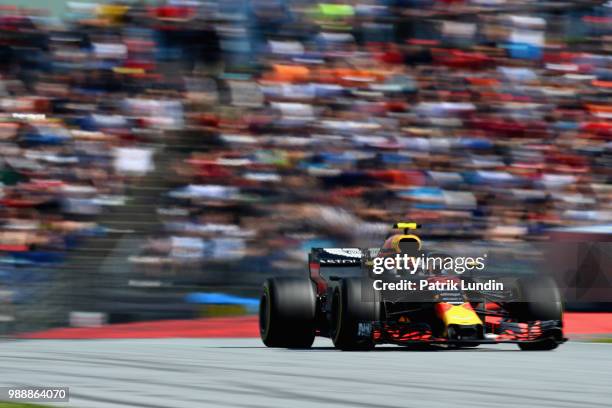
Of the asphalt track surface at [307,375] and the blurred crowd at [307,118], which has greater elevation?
the blurred crowd at [307,118]

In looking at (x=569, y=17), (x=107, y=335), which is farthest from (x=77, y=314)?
(x=569, y=17)

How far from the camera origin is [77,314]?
13.3 m

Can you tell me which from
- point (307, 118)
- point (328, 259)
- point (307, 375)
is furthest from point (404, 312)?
point (307, 118)

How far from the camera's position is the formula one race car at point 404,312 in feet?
32.4

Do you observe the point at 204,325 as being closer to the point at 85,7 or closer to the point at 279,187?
the point at 279,187

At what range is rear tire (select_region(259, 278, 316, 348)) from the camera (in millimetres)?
10453

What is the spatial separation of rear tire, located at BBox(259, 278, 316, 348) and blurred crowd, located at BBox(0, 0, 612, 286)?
406cm

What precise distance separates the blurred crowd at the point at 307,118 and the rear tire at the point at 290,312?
4064 millimetres

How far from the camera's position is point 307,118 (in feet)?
54.3

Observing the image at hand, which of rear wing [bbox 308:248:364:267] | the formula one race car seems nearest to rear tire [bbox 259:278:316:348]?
the formula one race car

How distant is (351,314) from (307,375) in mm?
2209

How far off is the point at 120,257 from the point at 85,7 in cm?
507

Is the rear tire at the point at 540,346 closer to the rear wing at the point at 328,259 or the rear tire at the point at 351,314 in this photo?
the rear tire at the point at 351,314

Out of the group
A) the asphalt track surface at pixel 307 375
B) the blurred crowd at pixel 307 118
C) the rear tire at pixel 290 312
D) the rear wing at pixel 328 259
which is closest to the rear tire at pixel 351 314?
the asphalt track surface at pixel 307 375
